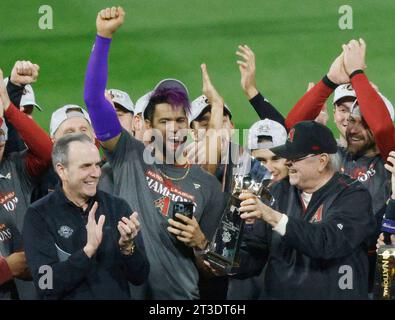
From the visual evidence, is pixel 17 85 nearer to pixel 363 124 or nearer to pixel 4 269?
pixel 4 269

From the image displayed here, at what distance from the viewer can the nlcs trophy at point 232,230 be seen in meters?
5.87

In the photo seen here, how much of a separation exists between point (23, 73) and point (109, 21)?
21.9 inches

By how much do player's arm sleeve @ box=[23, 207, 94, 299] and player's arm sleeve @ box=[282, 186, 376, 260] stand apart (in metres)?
0.91

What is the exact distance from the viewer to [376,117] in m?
6.03

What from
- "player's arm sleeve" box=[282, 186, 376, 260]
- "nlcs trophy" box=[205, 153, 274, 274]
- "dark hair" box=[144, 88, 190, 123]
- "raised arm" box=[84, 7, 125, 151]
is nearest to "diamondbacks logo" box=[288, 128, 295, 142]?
"nlcs trophy" box=[205, 153, 274, 274]

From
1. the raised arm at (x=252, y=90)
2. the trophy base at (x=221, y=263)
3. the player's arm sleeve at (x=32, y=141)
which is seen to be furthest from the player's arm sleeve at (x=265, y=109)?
the player's arm sleeve at (x=32, y=141)

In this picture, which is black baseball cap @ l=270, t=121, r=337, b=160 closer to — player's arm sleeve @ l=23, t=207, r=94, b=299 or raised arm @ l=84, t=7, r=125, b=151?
raised arm @ l=84, t=7, r=125, b=151

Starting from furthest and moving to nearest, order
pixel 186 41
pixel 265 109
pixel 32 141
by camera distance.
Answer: pixel 186 41 → pixel 265 109 → pixel 32 141

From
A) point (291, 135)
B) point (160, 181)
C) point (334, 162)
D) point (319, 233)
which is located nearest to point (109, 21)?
point (160, 181)

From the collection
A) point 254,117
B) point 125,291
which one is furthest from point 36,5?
point 125,291

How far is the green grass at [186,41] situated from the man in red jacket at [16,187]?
42 cm

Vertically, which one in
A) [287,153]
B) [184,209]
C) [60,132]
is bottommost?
[184,209]

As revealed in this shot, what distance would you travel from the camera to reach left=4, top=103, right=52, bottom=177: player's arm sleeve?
6121mm

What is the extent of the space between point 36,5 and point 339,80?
5.47ft
